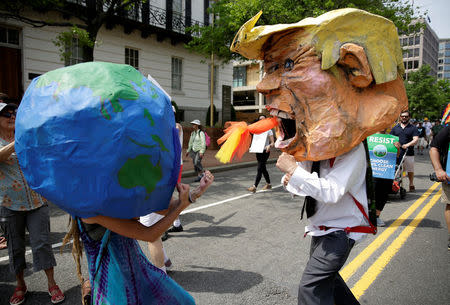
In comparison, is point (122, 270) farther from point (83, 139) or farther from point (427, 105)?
point (427, 105)

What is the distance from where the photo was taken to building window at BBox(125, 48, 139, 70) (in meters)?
16.8

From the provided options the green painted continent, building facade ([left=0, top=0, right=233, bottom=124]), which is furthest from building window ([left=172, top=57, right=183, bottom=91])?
the green painted continent

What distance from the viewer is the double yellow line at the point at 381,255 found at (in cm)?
339

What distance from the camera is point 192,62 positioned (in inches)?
773

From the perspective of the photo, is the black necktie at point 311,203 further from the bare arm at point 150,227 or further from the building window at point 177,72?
the building window at point 177,72

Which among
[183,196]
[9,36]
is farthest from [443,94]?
[183,196]

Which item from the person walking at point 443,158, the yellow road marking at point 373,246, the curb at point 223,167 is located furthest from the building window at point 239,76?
the person walking at point 443,158

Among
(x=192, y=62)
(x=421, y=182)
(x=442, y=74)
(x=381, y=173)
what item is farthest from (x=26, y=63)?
(x=442, y=74)

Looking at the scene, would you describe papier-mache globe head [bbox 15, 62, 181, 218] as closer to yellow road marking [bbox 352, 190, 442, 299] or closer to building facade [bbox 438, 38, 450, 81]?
yellow road marking [bbox 352, 190, 442, 299]

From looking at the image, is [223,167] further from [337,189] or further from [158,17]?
[158,17]

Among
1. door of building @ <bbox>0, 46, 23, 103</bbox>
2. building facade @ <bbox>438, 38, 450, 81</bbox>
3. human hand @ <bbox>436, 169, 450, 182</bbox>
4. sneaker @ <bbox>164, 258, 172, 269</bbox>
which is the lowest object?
sneaker @ <bbox>164, 258, 172, 269</bbox>

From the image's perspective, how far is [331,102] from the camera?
1.94m

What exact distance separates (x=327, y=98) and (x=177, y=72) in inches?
714

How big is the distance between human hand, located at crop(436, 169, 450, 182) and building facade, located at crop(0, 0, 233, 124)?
1304cm
